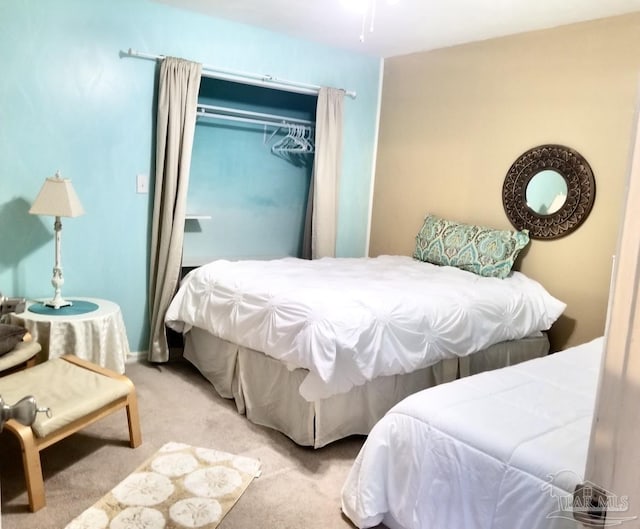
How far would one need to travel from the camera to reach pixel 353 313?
7.73ft

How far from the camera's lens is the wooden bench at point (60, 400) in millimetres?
1898

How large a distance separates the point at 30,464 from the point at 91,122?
197 centimetres

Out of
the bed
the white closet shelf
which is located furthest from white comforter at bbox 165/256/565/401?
the white closet shelf

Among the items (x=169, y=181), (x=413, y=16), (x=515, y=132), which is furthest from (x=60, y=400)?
(x=515, y=132)

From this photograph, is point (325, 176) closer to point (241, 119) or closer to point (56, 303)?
point (241, 119)

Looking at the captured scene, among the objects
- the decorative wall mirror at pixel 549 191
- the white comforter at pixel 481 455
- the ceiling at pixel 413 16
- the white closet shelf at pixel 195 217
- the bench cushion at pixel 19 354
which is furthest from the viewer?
the white closet shelf at pixel 195 217

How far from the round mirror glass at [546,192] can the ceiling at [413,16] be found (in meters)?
0.92

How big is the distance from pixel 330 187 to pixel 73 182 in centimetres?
181

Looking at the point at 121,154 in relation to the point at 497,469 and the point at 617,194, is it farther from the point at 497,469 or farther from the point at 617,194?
the point at 617,194

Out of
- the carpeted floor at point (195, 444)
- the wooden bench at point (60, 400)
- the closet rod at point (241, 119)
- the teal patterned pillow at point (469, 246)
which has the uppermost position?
the closet rod at point (241, 119)

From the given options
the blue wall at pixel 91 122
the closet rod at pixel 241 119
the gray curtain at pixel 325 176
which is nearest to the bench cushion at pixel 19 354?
the blue wall at pixel 91 122

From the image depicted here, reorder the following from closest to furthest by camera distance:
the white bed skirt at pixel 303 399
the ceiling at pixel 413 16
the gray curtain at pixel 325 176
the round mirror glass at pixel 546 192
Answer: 1. the white bed skirt at pixel 303 399
2. the ceiling at pixel 413 16
3. the round mirror glass at pixel 546 192
4. the gray curtain at pixel 325 176

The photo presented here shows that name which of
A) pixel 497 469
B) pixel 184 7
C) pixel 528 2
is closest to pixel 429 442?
pixel 497 469

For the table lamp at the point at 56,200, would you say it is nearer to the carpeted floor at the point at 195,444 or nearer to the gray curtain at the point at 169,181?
the gray curtain at the point at 169,181
